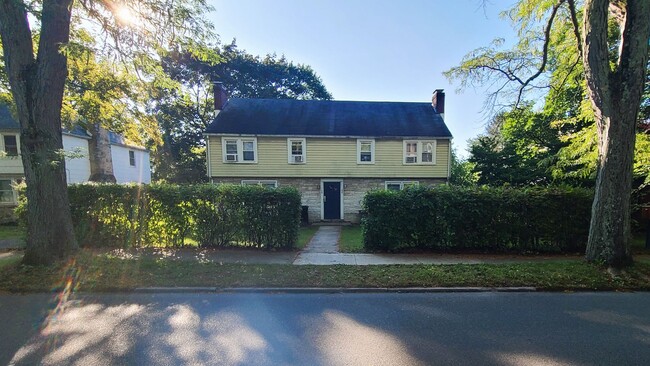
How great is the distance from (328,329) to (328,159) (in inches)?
533

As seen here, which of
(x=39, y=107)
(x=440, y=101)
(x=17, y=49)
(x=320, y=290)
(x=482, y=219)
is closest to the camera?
(x=320, y=290)

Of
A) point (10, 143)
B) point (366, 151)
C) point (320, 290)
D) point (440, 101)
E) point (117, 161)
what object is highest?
point (440, 101)

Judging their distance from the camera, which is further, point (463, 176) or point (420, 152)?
point (463, 176)

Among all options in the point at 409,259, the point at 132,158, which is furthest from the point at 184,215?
the point at 132,158

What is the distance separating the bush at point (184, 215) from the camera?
28.8ft

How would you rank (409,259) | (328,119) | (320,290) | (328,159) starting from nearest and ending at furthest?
(320,290) → (409,259) → (328,159) → (328,119)

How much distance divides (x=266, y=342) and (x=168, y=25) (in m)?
8.22

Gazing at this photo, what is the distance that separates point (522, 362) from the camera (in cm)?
320

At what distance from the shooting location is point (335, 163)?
1709cm

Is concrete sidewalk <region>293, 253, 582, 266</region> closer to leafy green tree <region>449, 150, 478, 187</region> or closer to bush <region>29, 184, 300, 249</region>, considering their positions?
bush <region>29, 184, 300, 249</region>

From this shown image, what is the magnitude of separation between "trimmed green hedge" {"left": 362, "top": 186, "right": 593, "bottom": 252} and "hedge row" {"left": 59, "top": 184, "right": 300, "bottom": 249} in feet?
9.20

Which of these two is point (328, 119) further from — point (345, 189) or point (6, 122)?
point (6, 122)

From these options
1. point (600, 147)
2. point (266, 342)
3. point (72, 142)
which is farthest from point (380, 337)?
point (72, 142)

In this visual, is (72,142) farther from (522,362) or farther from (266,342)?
(522,362)
